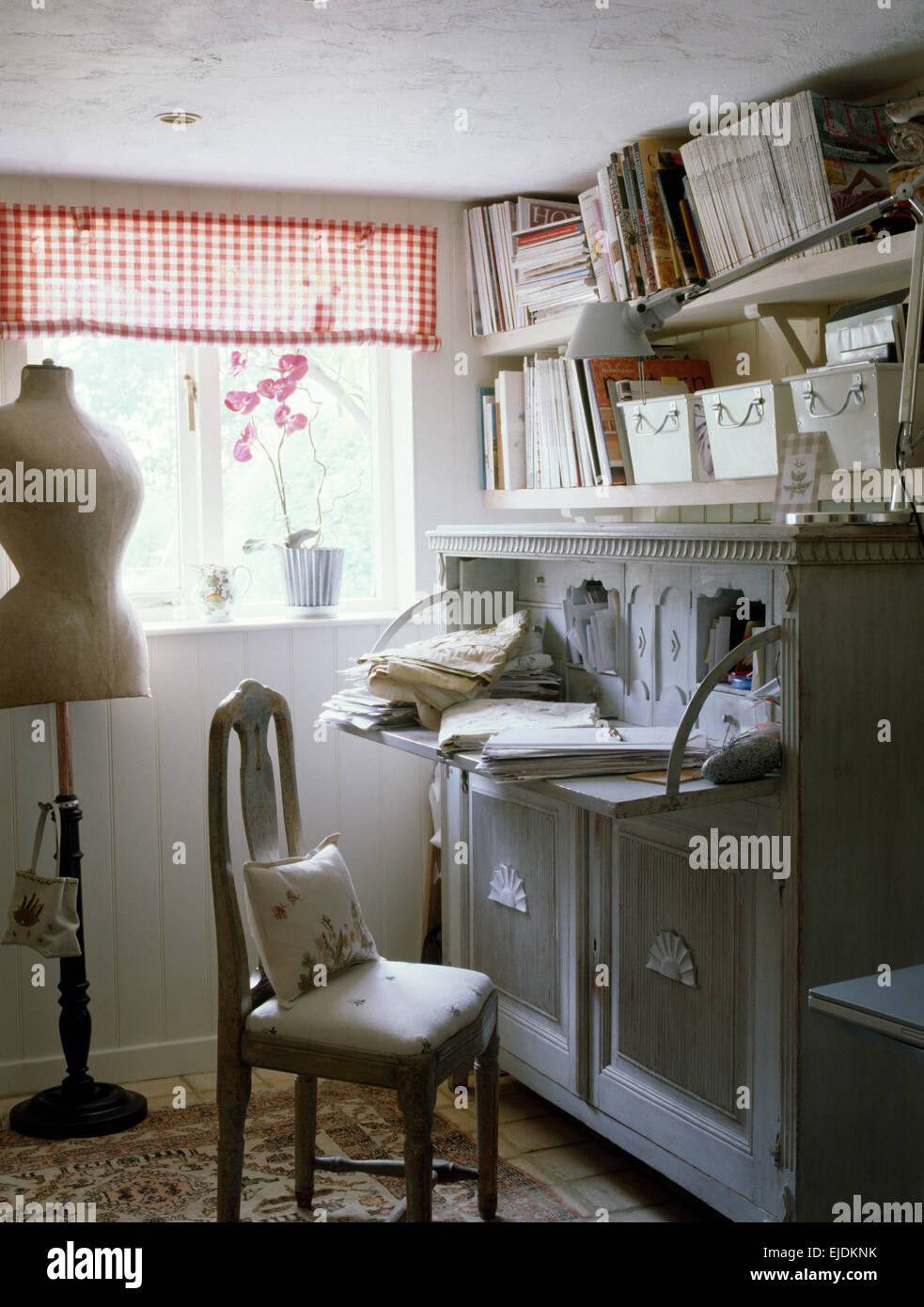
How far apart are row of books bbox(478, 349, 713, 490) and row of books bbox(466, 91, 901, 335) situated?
0.17 meters

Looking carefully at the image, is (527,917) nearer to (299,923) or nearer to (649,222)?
(299,923)

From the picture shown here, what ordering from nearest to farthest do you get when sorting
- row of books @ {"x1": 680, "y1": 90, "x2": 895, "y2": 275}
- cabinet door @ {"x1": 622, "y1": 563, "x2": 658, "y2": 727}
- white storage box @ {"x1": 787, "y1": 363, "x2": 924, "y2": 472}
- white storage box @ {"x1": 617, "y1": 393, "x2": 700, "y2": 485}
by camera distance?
white storage box @ {"x1": 787, "y1": 363, "x2": 924, "y2": 472} < row of books @ {"x1": 680, "y1": 90, "x2": 895, "y2": 275} < cabinet door @ {"x1": 622, "y1": 563, "x2": 658, "y2": 727} < white storage box @ {"x1": 617, "y1": 393, "x2": 700, "y2": 485}

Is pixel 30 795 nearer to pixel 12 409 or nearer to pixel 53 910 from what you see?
pixel 53 910

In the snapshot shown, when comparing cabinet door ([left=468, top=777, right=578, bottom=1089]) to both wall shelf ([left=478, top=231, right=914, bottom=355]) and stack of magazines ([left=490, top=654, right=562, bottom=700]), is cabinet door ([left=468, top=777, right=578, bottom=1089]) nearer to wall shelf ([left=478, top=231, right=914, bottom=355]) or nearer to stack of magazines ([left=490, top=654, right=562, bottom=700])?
stack of magazines ([left=490, top=654, right=562, bottom=700])

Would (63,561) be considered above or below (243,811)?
above

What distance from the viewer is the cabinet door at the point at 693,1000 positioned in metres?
2.24

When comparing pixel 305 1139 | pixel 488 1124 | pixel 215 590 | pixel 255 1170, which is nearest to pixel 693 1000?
pixel 488 1124

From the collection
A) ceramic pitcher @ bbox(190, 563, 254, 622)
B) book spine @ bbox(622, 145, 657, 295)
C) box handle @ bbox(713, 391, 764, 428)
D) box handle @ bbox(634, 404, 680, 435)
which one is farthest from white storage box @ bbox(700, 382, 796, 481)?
ceramic pitcher @ bbox(190, 563, 254, 622)

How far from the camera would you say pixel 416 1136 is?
84.4 inches

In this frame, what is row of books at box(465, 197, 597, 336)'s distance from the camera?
3236 mm

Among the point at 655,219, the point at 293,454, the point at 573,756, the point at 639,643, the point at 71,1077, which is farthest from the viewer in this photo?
the point at 293,454

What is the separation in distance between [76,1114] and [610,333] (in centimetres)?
214

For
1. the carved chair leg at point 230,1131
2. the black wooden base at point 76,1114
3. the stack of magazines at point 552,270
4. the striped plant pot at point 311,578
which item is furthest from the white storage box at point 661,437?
the black wooden base at point 76,1114
